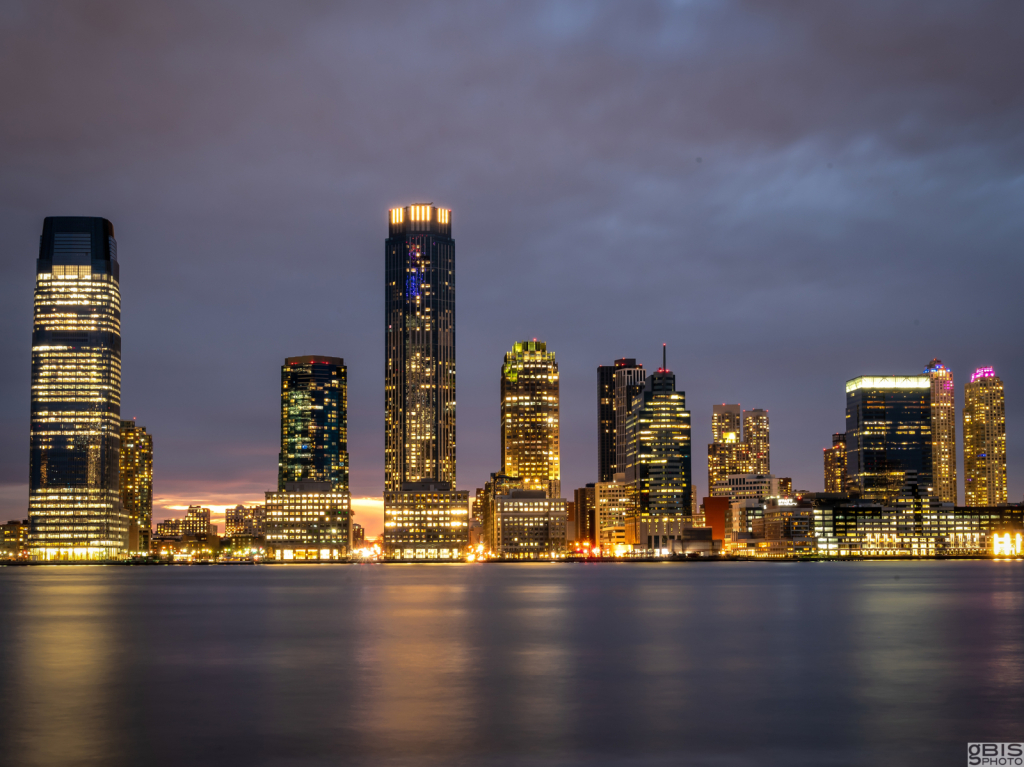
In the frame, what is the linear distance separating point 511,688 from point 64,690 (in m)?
19.0

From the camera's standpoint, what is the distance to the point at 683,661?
5953cm

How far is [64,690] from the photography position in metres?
48.2

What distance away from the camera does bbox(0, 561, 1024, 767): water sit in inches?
1368

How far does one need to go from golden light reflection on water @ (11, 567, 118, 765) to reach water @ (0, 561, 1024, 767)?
0.16 meters

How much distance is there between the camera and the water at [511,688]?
34.8 meters

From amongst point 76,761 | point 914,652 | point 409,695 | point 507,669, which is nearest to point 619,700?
point 409,695

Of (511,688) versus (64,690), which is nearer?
(64,690)

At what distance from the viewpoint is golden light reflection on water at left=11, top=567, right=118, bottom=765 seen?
34.9 metres

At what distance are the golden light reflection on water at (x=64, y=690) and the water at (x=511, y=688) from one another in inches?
6.3

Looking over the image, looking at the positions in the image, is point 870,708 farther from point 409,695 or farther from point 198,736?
point 198,736

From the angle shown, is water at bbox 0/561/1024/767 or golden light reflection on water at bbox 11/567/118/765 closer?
water at bbox 0/561/1024/767

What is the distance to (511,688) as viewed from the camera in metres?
48.5

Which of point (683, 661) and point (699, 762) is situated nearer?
point (699, 762)

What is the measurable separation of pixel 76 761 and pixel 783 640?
49349 mm
